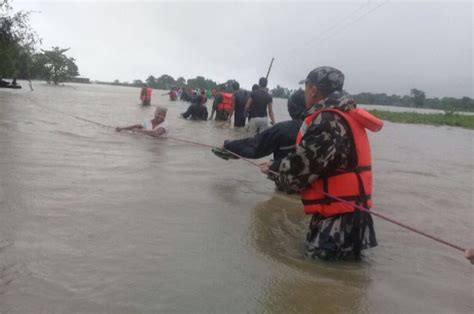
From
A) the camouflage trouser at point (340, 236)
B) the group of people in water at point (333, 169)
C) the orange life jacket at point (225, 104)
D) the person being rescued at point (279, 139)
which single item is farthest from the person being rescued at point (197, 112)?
the camouflage trouser at point (340, 236)

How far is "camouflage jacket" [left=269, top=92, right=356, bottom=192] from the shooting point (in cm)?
334

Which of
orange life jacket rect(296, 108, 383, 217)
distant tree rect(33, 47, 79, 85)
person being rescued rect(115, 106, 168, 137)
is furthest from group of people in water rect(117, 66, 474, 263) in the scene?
distant tree rect(33, 47, 79, 85)

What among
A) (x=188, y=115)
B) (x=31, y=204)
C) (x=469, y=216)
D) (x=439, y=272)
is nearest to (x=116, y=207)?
(x=31, y=204)

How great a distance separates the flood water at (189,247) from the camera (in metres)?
2.74

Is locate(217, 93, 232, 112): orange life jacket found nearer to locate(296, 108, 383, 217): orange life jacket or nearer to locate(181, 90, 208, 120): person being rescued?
locate(181, 90, 208, 120): person being rescued

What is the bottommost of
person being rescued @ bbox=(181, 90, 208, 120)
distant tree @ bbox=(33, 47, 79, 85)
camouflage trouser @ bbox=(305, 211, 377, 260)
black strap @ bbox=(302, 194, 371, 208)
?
camouflage trouser @ bbox=(305, 211, 377, 260)

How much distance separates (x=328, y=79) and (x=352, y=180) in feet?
2.69

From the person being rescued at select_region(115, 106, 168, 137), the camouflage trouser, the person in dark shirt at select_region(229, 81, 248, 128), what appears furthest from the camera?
the person in dark shirt at select_region(229, 81, 248, 128)

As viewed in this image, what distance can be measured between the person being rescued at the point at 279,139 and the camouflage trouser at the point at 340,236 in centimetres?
168

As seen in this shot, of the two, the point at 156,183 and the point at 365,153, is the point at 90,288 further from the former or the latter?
the point at 156,183

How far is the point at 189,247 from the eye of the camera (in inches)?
141

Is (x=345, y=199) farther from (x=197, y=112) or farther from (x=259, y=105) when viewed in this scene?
(x=197, y=112)

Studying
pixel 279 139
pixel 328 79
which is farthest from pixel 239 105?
pixel 328 79

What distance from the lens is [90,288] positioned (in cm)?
270
